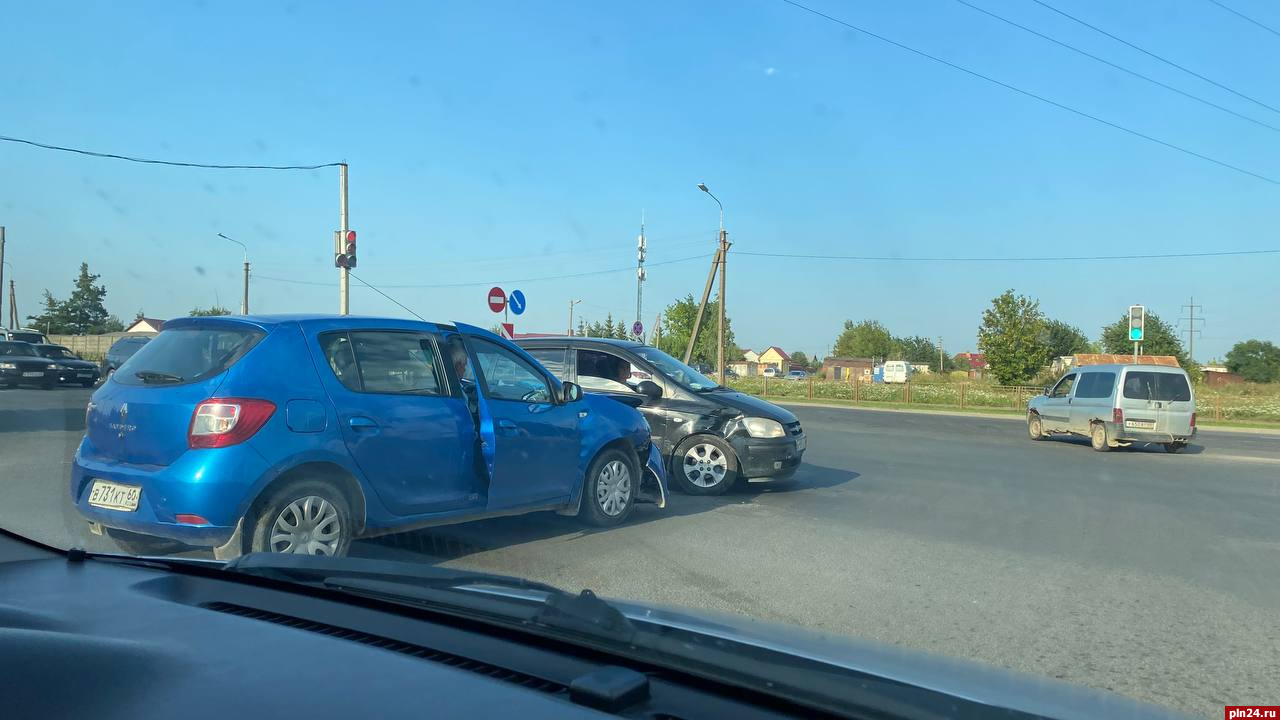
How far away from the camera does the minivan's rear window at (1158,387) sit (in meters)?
17.3

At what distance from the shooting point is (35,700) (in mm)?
1769

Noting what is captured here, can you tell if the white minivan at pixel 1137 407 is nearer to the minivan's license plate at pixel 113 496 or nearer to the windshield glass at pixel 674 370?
the windshield glass at pixel 674 370

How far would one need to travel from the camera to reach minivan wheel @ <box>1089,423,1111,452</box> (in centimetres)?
1777

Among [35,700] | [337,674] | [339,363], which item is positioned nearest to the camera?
[35,700]

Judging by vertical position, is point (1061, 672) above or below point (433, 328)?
below

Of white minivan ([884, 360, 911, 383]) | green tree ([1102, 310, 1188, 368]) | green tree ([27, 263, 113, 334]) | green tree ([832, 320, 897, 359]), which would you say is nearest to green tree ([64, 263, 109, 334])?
green tree ([27, 263, 113, 334])

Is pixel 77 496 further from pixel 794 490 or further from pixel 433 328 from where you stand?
pixel 794 490

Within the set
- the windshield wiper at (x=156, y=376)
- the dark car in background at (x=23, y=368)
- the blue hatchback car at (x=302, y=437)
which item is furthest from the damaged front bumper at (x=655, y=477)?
the dark car in background at (x=23, y=368)

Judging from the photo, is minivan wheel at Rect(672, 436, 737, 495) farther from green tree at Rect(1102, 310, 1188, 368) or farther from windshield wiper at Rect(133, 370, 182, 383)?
green tree at Rect(1102, 310, 1188, 368)

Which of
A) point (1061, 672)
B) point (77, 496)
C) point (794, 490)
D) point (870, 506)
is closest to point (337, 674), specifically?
point (1061, 672)

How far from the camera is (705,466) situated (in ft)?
32.1

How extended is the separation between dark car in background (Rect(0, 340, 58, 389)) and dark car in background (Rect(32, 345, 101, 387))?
22 centimetres

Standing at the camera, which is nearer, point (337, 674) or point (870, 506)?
point (337, 674)

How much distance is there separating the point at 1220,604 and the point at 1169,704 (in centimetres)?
233
